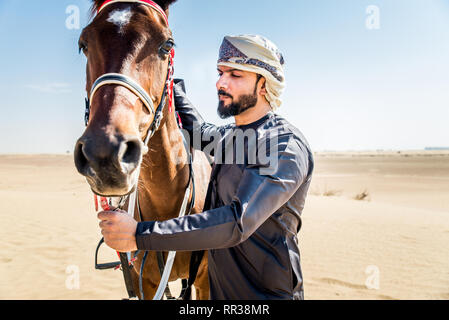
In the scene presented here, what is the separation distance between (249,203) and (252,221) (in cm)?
9

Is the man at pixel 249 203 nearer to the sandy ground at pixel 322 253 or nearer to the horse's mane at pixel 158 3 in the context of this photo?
the horse's mane at pixel 158 3

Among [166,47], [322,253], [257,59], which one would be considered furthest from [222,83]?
[322,253]

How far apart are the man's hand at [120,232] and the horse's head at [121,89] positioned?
0.11 metres

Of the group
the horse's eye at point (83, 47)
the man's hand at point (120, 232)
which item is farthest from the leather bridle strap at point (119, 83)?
the man's hand at point (120, 232)

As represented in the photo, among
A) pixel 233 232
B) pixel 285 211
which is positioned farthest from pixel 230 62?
pixel 233 232

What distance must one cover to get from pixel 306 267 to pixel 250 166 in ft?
19.4

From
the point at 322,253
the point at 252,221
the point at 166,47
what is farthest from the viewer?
the point at 322,253

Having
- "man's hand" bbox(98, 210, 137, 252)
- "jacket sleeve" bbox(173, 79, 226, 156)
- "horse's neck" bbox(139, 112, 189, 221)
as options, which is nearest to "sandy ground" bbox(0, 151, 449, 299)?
"jacket sleeve" bbox(173, 79, 226, 156)

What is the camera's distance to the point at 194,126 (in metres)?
3.39

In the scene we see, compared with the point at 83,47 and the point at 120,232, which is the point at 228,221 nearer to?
the point at 120,232

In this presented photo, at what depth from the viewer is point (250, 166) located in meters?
1.67

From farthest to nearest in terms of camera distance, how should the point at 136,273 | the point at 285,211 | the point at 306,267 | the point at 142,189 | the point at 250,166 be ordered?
the point at 306,267, the point at 136,273, the point at 142,189, the point at 285,211, the point at 250,166

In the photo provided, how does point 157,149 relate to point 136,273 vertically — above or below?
above
